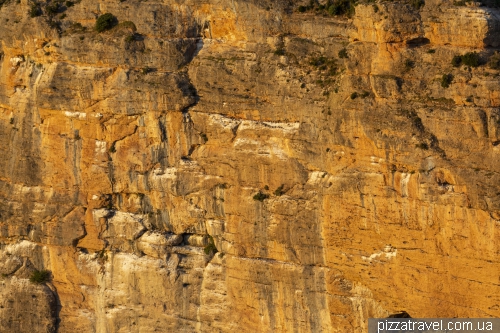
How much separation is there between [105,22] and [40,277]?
11337 millimetres

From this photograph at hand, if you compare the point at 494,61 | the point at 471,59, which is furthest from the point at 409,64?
the point at 494,61

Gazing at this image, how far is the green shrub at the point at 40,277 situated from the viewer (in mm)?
49594

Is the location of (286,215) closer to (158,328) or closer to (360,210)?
(360,210)

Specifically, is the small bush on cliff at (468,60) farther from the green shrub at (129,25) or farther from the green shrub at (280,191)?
the green shrub at (129,25)

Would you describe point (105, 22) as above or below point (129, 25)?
above

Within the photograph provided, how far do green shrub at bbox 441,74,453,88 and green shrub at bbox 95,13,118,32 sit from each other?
14.3 metres

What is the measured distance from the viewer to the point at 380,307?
144 ft

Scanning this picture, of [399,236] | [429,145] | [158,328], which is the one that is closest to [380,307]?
[399,236]

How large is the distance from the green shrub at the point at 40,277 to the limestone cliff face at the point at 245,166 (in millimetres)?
229

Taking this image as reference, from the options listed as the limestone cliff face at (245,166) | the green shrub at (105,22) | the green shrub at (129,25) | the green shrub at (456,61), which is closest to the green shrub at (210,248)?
the limestone cliff face at (245,166)

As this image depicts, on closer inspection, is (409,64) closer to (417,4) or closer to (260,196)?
(417,4)

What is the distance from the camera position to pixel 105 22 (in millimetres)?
47625

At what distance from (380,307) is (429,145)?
6.74m

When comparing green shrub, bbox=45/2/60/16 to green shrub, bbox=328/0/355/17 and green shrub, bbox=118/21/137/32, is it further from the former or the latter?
green shrub, bbox=328/0/355/17
